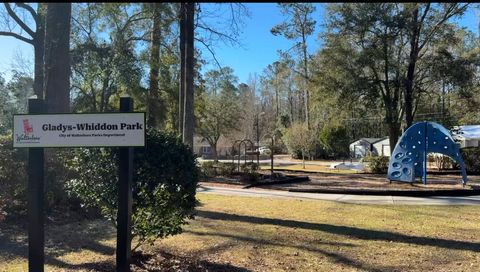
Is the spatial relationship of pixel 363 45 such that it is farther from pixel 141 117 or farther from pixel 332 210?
pixel 141 117

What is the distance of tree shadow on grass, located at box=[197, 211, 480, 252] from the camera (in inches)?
264

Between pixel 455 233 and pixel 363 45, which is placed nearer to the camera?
pixel 455 233

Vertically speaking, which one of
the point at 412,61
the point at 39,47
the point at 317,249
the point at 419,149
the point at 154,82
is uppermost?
the point at 412,61

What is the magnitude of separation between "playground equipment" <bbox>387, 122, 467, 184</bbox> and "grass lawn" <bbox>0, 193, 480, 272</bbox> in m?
6.34

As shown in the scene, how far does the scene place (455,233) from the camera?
759 centimetres

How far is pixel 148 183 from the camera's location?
16.9ft

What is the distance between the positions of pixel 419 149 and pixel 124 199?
1438 cm

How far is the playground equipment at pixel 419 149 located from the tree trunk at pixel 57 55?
39.4 feet

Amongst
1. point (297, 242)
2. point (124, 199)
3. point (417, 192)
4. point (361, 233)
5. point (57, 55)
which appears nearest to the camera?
point (124, 199)

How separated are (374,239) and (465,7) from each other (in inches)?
889

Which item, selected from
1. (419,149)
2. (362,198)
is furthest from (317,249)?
(419,149)

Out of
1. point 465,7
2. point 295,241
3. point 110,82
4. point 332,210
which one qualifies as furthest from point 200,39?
point 465,7

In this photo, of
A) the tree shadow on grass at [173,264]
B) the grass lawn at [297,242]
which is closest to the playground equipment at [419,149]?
the grass lawn at [297,242]

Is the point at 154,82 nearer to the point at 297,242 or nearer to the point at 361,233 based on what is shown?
the point at 361,233
